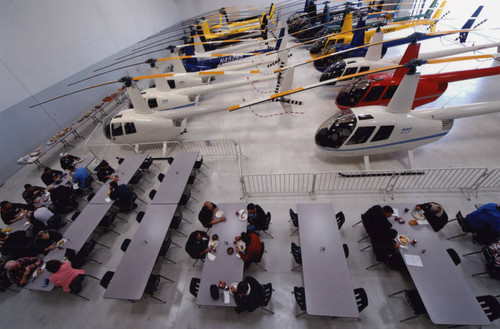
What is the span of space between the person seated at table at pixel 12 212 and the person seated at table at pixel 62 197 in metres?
0.56

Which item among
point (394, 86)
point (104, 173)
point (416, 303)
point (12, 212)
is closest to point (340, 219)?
point (416, 303)

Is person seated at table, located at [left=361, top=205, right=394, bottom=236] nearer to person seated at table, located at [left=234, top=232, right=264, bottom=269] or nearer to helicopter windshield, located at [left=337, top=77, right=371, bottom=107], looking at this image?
person seated at table, located at [left=234, top=232, right=264, bottom=269]

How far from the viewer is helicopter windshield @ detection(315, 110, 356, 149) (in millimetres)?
5844

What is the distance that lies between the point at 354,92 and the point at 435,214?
498 cm

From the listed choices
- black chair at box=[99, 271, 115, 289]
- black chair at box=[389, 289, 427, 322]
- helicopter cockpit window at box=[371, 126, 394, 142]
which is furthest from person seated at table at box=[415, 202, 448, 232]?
black chair at box=[99, 271, 115, 289]

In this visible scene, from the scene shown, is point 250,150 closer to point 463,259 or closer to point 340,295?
point 340,295

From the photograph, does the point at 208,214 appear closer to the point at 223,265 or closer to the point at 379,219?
the point at 223,265

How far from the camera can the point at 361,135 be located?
5773 mm

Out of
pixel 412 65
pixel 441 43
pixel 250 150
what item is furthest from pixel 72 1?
pixel 441 43

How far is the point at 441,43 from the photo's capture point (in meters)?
13.7

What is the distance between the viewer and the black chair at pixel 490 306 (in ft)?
10.2

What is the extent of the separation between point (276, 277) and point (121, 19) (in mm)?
17809

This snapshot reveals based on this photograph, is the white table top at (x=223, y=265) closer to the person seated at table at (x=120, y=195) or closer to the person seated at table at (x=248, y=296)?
the person seated at table at (x=248, y=296)

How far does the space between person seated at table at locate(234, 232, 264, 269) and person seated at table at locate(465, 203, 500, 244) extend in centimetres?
443
